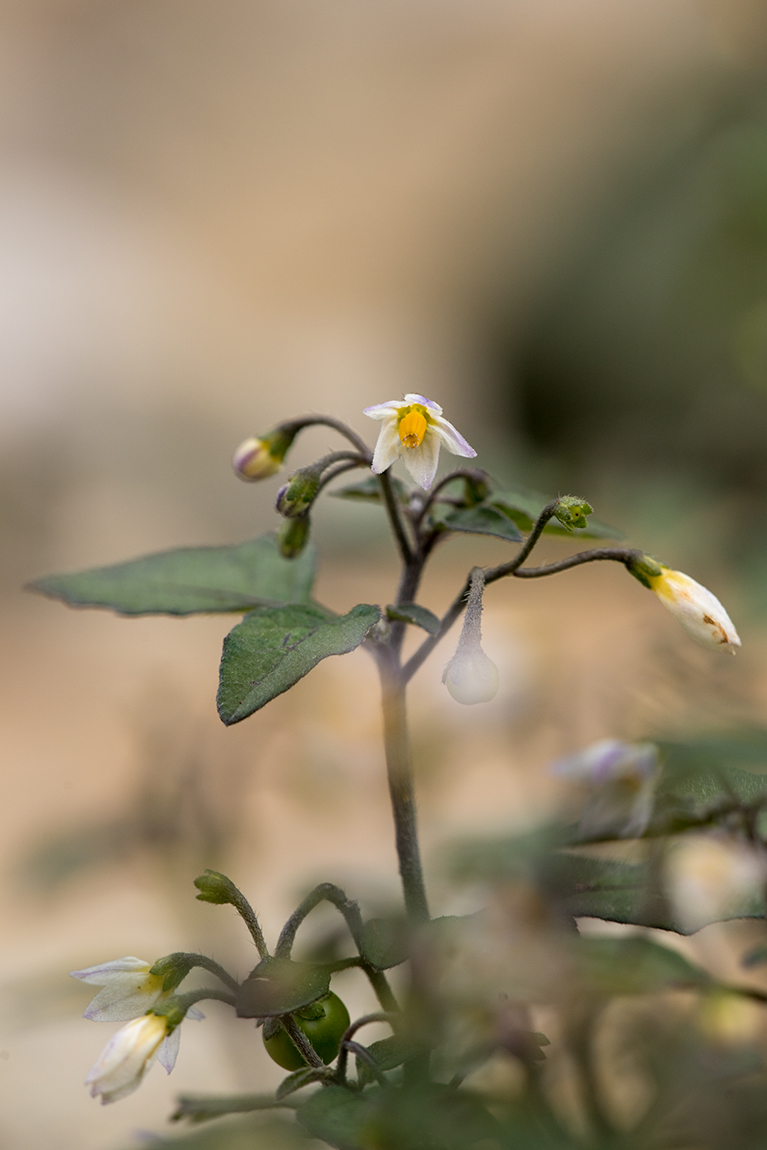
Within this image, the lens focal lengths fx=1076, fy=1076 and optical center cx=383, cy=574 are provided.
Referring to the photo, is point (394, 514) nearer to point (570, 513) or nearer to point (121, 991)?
point (570, 513)

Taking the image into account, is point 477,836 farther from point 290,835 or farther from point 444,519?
point 290,835

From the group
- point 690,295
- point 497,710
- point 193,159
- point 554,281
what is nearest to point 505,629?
point 497,710

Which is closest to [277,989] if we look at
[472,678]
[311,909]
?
[311,909]

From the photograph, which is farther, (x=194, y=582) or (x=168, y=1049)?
(x=194, y=582)

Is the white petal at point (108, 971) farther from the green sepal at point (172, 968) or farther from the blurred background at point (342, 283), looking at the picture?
the blurred background at point (342, 283)

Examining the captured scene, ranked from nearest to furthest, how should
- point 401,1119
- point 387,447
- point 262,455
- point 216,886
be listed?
point 401,1119 → point 216,886 → point 387,447 → point 262,455

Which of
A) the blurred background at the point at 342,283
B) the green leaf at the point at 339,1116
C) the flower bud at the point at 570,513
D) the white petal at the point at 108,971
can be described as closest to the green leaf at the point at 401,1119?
the green leaf at the point at 339,1116

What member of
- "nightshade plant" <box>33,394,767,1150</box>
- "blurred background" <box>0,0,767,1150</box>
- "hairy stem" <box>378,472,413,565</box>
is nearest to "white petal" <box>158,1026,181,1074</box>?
"nightshade plant" <box>33,394,767,1150</box>
